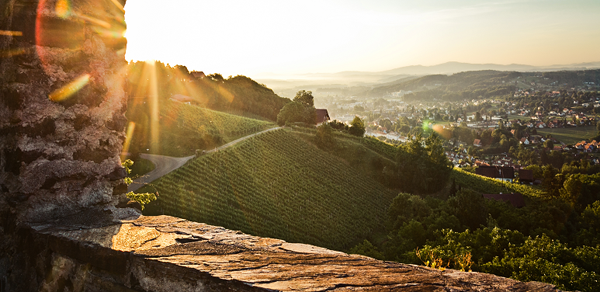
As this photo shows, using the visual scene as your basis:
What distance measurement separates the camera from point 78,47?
3320mm

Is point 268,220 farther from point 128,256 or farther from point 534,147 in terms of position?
point 534,147

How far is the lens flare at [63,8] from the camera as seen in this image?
312 centimetres

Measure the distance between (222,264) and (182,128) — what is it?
106 feet

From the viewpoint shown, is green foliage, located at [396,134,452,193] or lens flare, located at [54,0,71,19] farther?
green foliage, located at [396,134,452,193]

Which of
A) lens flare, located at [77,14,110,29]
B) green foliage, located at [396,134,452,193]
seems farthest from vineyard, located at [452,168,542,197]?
lens flare, located at [77,14,110,29]

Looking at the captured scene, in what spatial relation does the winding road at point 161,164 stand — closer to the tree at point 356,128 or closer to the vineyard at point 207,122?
the vineyard at point 207,122

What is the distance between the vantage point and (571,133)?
4737 inches

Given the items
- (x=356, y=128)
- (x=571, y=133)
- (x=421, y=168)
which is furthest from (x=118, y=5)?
(x=571, y=133)

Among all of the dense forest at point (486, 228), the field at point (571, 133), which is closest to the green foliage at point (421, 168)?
the dense forest at point (486, 228)

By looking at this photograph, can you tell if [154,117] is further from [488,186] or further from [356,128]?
[488,186]

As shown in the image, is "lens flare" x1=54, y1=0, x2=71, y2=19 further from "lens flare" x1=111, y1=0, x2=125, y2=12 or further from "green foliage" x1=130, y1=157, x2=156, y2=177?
"green foliage" x1=130, y1=157, x2=156, y2=177

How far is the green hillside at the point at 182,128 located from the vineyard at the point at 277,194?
9.33ft

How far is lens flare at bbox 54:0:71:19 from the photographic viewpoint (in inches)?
123

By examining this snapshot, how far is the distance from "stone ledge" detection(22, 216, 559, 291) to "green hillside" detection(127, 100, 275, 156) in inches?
935
